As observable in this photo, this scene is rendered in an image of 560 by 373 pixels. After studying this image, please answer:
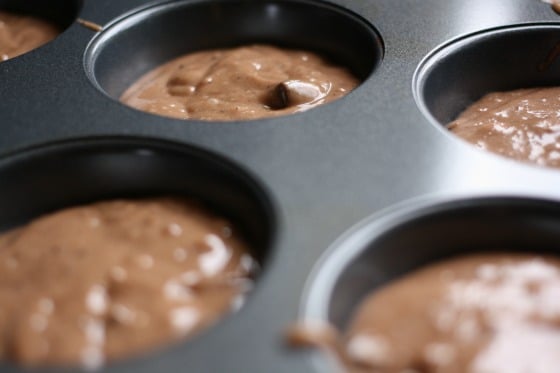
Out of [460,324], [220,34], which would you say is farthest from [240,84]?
[460,324]

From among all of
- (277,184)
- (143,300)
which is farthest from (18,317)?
(277,184)

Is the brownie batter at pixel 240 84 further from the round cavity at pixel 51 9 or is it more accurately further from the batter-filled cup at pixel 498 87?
the round cavity at pixel 51 9

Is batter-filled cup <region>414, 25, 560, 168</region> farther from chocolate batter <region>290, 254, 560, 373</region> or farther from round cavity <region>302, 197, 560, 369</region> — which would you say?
chocolate batter <region>290, 254, 560, 373</region>

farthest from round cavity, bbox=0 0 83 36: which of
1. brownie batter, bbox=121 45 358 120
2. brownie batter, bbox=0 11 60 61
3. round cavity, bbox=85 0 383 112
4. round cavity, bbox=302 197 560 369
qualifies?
round cavity, bbox=302 197 560 369

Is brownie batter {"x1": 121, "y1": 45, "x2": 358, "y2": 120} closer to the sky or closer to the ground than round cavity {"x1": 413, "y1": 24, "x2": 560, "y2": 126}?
closer to the ground

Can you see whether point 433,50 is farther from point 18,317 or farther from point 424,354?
point 18,317

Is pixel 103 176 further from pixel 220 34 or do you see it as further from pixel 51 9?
pixel 51 9

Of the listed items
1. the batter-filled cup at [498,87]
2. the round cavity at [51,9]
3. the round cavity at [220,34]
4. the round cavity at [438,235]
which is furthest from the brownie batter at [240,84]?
the round cavity at [438,235]
